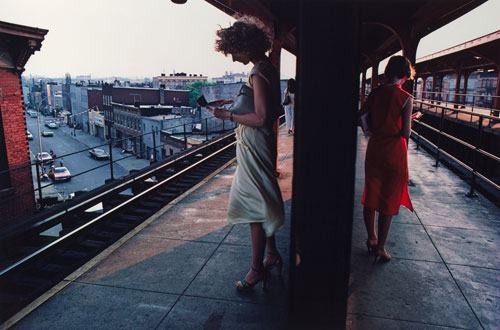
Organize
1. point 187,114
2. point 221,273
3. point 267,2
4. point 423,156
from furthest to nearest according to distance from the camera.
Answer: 1. point 187,114
2. point 423,156
3. point 267,2
4. point 221,273

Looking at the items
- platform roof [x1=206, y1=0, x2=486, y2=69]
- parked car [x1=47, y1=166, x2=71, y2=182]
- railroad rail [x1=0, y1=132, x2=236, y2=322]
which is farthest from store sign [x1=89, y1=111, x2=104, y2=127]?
platform roof [x1=206, y1=0, x2=486, y2=69]

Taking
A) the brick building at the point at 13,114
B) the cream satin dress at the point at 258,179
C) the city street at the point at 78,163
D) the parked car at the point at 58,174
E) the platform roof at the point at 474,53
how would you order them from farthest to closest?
1. the parked car at the point at 58,174
2. the city street at the point at 78,163
3. the platform roof at the point at 474,53
4. the brick building at the point at 13,114
5. the cream satin dress at the point at 258,179

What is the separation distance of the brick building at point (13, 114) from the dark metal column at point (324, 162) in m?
11.6

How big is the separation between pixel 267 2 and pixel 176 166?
5489mm

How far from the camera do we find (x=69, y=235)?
4.71 meters

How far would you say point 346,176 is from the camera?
1.83m

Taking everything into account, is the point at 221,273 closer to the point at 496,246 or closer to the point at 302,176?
the point at 302,176

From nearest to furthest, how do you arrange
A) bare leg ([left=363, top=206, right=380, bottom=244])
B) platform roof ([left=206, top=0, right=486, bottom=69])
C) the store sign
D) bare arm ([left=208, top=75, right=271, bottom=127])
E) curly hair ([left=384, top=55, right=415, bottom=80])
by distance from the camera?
bare arm ([left=208, top=75, right=271, bottom=127])
curly hair ([left=384, top=55, right=415, bottom=80])
bare leg ([left=363, top=206, right=380, bottom=244])
platform roof ([left=206, top=0, right=486, bottom=69])
the store sign

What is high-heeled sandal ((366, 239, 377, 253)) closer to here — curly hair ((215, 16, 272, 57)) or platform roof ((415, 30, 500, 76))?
curly hair ((215, 16, 272, 57))

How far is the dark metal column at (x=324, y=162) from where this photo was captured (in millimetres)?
1710

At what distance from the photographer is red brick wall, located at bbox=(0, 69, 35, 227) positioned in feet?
36.3

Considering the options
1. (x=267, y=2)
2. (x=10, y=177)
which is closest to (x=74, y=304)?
(x=267, y=2)

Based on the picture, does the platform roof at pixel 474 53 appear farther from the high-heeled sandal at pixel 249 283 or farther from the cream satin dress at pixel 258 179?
the high-heeled sandal at pixel 249 283

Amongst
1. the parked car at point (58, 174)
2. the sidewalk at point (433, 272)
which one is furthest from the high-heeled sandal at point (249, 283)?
the parked car at point (58, 174)
